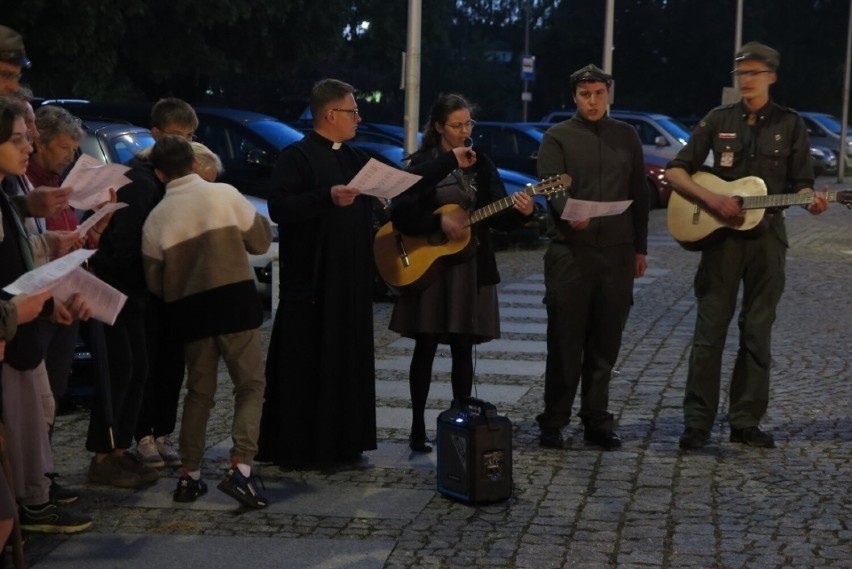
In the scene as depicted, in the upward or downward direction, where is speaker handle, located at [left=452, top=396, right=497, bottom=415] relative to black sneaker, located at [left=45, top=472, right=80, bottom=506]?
upward

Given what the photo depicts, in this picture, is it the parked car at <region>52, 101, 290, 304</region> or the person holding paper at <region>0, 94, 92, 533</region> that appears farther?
the parked car at <region>52, 101, 290, 304</region>

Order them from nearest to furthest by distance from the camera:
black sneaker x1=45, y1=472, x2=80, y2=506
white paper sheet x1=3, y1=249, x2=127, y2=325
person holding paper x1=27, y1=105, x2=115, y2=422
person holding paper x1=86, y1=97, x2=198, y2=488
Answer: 1. white paper sheet x1=3, y1=249, x2=127, y2=325
2. black sneaker x1=45, y1=472, x2=80, y2=506
3. person holding paper x1=27, y1=105, x2=115, y2=422
4. person holding paper x1=86, y1=97, x2=198, y2=488

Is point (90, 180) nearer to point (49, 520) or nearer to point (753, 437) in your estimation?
point (49, 520)

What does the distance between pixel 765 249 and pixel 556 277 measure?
112 cm

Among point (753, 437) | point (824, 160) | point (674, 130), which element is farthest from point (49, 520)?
point (824, 160)

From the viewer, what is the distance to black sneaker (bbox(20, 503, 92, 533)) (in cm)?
611

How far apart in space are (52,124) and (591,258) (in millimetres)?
2853

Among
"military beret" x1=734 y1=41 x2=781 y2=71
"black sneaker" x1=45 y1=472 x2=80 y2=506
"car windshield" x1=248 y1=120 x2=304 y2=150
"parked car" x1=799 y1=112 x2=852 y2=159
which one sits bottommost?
"parked car" x1=799 y1=112 x2=852 y2=159

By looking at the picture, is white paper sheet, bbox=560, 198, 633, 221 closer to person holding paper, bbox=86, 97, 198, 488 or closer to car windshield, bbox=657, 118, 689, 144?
person holding paper, bbox=86, 97, 198, 488

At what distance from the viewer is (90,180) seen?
6344mm

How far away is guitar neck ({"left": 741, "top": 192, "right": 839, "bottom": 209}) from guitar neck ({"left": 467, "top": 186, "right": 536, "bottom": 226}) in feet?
4.07

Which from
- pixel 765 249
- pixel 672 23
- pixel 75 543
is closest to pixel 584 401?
pixel 765 249

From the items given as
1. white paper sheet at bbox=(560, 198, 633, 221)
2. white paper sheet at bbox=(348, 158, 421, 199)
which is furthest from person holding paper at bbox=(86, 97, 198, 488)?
white paper sheet at bbox=(560, 198, 633, 221)

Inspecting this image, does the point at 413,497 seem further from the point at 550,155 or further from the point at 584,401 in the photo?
the point at 550,155
